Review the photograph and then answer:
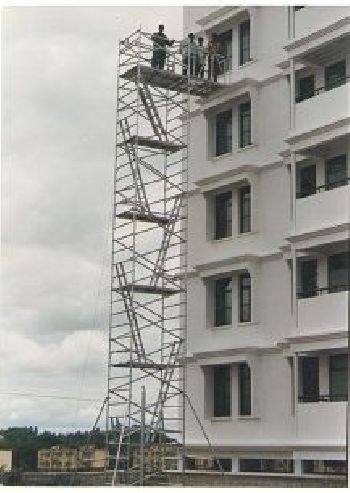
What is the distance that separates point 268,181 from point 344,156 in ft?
4.99

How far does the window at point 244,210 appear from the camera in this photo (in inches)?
636

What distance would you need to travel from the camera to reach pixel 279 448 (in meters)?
14.4

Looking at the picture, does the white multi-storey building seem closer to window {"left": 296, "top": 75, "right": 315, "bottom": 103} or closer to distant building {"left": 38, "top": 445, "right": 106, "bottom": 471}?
window {"left": 296, "top": 75, "right": 315, "bottom": 103}

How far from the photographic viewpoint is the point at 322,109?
14.3m

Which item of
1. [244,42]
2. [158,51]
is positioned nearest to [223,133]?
[244,42]

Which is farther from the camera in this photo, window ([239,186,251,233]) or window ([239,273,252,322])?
window ([239,186,251,233])

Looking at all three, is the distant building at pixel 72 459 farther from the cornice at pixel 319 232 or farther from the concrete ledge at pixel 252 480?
the cornice at pixel 319 232

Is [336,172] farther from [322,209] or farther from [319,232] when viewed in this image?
[319,232]

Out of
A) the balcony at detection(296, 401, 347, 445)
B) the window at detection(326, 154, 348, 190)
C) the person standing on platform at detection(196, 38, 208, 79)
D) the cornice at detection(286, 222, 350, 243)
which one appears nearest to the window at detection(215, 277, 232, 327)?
the cornice at detection(286, 222, 350, 243)

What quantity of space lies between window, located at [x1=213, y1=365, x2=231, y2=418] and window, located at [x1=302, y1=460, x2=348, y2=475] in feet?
7.28

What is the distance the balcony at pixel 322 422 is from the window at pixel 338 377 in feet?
1.11

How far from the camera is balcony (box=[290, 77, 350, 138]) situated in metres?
14.0

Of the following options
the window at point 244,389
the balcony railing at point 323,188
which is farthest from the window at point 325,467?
the balcony railing at point 323,188

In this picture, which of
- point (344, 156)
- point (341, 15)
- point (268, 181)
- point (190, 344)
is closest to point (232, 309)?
point (190, 344)
